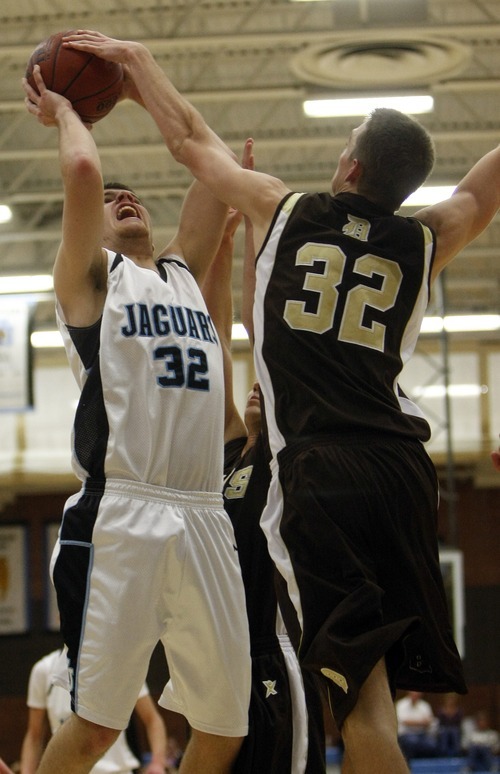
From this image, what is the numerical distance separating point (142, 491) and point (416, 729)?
54.2 feet

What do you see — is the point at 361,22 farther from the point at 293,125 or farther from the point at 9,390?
the point at 9,390

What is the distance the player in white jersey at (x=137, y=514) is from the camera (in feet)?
12.0

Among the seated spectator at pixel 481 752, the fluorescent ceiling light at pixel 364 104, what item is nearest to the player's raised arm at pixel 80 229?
the fluorescent ceiling light at pixel 364 104

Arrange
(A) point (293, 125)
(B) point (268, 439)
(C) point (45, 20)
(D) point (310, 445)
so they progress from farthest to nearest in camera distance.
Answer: (A) point (293, 125) < (C) point (45, 20) < (B) point (268, 439) < (D) point (310, 445)

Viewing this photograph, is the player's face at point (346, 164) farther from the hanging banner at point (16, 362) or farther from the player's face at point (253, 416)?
the hanging banner at point (16, 362)

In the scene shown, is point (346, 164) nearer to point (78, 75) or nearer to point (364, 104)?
point (78, 75)

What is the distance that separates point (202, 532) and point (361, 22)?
927cm

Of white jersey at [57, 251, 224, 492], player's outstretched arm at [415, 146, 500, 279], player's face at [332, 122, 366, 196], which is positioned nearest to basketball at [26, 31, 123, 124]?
white jersey at [57, 251, 224, 492]

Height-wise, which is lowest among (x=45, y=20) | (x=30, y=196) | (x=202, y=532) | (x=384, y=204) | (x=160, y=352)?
(x=202, y=532)

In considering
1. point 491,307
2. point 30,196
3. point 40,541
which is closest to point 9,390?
point 30,196

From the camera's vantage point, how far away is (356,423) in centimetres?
333

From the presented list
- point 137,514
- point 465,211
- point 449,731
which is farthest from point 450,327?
point 137,514

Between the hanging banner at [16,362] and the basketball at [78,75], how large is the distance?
35.6 ft

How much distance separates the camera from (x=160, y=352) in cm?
388
